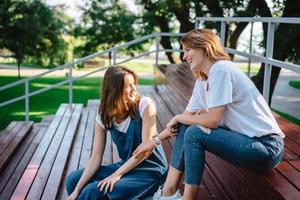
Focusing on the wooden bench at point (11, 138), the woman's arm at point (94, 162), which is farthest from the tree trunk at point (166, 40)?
the woman's arm at point (94, 162)

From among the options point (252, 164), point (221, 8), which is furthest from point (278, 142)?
point (221, 8)

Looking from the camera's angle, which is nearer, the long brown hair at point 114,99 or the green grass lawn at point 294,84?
the long brown hair at point 114,99

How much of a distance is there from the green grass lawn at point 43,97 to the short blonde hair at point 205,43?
294 inches

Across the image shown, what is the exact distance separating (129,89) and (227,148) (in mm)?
693

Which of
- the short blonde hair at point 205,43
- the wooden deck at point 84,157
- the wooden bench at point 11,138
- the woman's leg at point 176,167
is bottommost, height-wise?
the wooden bench at point 11,138

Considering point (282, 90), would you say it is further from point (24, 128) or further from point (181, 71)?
point (24, 128)

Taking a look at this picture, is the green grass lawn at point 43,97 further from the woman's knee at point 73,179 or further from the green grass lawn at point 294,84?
the woman's knee at point 73,179

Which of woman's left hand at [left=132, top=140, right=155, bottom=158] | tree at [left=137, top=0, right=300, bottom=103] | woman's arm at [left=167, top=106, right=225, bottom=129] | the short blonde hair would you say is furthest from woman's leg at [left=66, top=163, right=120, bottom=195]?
tree at [left=137, top=0, right=300, bottom=103]

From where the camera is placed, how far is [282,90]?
14.4m

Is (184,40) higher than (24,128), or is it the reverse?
(184,40)

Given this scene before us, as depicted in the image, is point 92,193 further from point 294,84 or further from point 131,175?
point 294,84

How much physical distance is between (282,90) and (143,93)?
7.51 m

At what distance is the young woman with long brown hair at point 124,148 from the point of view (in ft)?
9.54

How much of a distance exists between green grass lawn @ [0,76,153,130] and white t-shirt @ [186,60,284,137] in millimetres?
7572
